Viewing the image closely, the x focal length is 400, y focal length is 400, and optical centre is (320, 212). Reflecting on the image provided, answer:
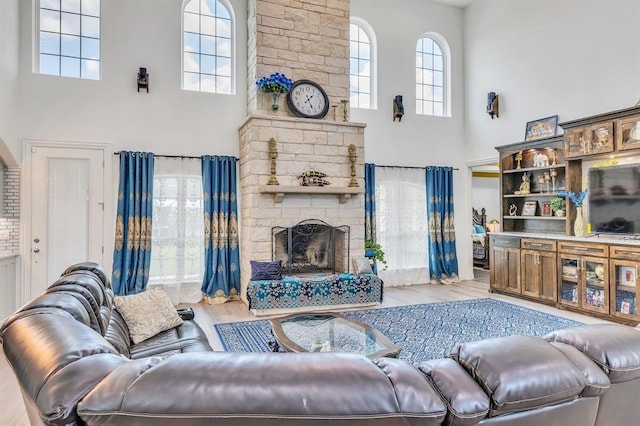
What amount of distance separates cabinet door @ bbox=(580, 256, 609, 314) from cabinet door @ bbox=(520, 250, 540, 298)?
2.26 ft

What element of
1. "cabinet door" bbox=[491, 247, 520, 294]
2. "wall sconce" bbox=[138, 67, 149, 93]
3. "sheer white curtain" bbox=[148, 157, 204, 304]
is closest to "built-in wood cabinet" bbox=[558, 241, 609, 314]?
"cabinet door" bbox=[491, 247, 520, 294]

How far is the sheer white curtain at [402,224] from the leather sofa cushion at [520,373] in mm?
5787

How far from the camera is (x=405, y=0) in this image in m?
Answer: 7.15

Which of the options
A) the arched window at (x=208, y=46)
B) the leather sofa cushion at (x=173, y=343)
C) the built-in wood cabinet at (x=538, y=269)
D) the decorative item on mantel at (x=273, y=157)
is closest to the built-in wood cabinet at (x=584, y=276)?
the built-in wood cabinet at (x=538, y=269)

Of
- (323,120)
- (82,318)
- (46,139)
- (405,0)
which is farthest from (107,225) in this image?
(405,0)

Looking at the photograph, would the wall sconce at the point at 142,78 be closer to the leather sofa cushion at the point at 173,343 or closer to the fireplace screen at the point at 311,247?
the fireplace screen at the point at 311,247

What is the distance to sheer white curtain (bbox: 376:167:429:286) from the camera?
6.95 m

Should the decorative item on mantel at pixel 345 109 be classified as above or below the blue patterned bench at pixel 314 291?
above

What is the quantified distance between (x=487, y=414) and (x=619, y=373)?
0.52 m

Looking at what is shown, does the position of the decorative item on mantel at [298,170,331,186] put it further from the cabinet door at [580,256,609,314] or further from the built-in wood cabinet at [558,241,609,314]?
the cabinet door at [580,256,609,314]

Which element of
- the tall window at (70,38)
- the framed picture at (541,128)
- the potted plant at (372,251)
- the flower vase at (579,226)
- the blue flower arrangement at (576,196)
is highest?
the tall window at (70,38)

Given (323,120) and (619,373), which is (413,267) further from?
(619,373)

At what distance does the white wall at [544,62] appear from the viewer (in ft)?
16.5

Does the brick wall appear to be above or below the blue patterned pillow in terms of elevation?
above
